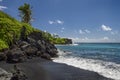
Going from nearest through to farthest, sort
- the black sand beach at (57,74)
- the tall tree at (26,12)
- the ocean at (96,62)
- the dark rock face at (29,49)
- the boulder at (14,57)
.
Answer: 1. the black sand beach at (57,74)
2. the ocean at (96,62)
3. the boulder at (14,57)
4. the dark rock face at (29,49)
5. the tall tree at (26,12)

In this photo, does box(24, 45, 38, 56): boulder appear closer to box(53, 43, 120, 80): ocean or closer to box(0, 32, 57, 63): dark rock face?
box(0, 32, 57, 63): dark rock face

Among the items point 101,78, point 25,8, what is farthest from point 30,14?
point 101,78

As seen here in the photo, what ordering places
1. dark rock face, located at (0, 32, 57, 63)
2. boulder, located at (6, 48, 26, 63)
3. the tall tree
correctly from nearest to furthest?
boulder, located at (6, 48, 26, 63)
dark rock face, located at (0, 32, 57, 63)
the tall tree

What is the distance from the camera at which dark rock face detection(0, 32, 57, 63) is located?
121 feet

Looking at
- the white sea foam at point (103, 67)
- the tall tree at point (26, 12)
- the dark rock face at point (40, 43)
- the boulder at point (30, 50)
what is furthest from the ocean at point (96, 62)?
the tall tree at point (26, 12)

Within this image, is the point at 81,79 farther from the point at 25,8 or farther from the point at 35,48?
the point at 25,8

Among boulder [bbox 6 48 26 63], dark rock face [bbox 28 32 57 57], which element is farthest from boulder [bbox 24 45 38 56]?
boulder [bbox 6 48 26 63]

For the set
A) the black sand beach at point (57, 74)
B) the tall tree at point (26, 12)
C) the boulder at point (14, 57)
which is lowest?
the black sand beach at point (57, 74)

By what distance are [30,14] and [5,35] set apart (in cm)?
4526

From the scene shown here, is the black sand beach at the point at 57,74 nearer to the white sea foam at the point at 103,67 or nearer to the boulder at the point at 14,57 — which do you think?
the white sea foam at the point at 103,67

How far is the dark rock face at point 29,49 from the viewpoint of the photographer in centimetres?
3684

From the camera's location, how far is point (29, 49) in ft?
146

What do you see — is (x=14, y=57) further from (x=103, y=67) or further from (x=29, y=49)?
(x=103, y=67)

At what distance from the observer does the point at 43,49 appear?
4959 cm
